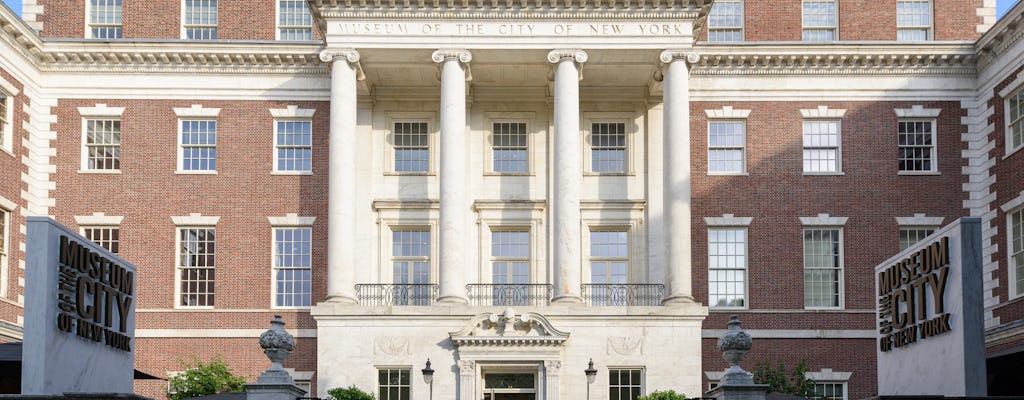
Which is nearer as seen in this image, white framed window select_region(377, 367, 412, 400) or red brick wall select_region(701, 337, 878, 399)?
white framed window select_region(377, 367, 412, 400)

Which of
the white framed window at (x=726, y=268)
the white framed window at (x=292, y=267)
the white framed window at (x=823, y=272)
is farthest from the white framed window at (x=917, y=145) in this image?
the white framed window at (x=292, y=267)

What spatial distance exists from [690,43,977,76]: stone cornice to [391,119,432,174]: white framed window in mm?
9098

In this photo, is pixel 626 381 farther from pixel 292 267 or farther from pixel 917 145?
pixel 917 145

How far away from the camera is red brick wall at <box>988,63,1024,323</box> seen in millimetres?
39906

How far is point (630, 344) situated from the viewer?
39188 millimetres

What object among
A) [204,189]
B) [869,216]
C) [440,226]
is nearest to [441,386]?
[440,226]

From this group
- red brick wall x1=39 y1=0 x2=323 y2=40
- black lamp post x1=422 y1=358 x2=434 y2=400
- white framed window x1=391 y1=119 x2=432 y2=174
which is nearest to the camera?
black lamp post x1=422 y1=358 x2=434 y2=400

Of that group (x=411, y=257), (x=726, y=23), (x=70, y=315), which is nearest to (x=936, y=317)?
(x=70, y=315)

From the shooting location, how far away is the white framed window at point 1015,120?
39969mm

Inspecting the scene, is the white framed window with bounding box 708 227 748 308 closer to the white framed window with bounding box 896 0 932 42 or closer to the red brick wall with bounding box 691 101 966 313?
the red brick wall with bounding box 691 101 966 313

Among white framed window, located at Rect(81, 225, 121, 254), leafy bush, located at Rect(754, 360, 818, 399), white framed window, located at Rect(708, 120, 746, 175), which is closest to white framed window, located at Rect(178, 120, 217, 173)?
white framed window, located at Rect(81, 225, 121, 254)

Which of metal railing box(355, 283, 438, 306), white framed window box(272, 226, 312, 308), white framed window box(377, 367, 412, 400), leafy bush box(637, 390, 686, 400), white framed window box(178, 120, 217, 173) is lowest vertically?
leafy bush box(637, 390, 686, 400)

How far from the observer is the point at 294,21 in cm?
4603

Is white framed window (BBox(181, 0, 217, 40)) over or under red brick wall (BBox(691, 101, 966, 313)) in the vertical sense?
over
